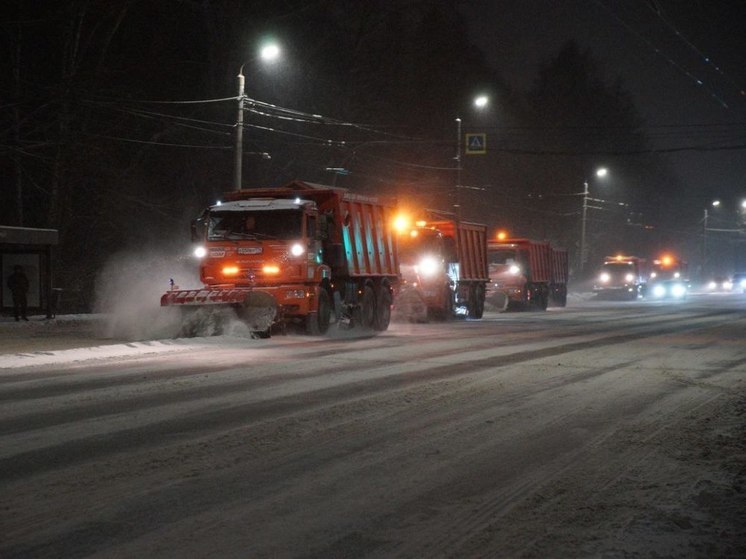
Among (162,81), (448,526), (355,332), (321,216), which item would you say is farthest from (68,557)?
(162,81)

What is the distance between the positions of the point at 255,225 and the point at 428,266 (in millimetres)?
10008

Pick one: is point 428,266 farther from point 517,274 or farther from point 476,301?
point 517,274

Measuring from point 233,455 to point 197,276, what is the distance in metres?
15.2

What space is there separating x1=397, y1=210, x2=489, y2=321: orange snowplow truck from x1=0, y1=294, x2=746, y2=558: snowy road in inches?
571

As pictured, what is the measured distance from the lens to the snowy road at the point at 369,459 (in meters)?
5.61

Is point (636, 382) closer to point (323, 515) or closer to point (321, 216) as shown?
point (323, 515)

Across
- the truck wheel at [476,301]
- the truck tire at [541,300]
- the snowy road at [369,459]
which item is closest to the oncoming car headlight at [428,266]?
the truck wheel at [476,301]

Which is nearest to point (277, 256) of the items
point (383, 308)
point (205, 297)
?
point (205, 297)

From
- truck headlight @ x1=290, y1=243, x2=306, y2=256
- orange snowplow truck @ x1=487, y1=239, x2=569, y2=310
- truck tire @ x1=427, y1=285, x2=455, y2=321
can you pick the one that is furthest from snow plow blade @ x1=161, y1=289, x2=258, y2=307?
orange snowplow truck @ x1=487, y1=239, x2=569, y2=310

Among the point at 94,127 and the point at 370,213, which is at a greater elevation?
the point at 94,127

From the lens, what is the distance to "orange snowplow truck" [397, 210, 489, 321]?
30.0 meters

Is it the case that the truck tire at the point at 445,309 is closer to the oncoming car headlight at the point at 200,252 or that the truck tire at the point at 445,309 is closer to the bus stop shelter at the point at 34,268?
the oncoming car headlight at the point at 200,252

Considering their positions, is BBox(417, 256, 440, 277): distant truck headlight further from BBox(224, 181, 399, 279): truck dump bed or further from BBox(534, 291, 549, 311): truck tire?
BBox(534, 291, 549, 311): truck tire

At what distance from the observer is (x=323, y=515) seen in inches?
238
